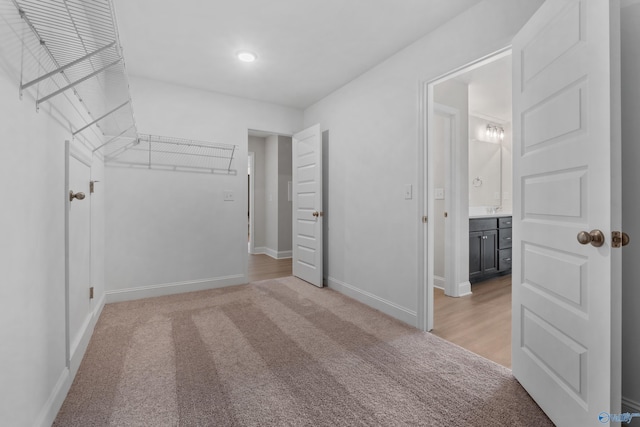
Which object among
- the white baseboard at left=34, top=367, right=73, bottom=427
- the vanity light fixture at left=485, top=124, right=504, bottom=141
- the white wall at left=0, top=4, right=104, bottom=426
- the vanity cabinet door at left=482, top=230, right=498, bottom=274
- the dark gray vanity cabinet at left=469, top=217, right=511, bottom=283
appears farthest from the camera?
the vanity light fixture at left=485, top=124, right=504, bottom=141

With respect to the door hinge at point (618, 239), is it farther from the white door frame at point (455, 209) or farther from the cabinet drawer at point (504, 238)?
the cabinet drawer at point (504, 238)

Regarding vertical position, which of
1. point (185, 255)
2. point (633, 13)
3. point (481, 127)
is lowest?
point (185, 255)

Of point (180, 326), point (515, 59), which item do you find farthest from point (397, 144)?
point (180, 326)

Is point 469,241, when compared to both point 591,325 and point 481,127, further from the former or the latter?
point 591,325

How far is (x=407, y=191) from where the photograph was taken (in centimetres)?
259

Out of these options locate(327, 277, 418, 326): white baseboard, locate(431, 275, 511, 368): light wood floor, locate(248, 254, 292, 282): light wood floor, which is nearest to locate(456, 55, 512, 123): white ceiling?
locate(431, 275, 511, 368): light wood floor

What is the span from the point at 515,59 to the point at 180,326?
9.87ft

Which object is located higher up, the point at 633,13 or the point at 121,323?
the point at 633,13

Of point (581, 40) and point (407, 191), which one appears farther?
point (407, 191)

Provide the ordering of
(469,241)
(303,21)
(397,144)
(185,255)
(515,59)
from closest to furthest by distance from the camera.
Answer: (515,59)
(303,21)
(397,144)
(185,255)
(469,241)

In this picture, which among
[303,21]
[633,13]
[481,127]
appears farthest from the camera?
[481,127]

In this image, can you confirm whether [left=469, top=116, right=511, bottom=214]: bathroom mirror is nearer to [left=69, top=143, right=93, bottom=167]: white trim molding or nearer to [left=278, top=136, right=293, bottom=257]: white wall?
[left=278, top=136, right=293, bottom=257]: white wall

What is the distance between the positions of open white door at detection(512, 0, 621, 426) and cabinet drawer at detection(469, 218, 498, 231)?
2164 mm

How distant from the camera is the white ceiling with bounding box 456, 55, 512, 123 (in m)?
3.16
